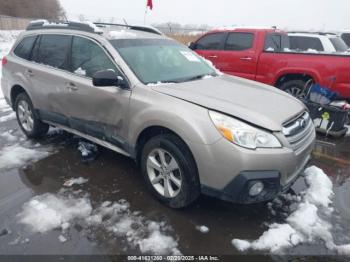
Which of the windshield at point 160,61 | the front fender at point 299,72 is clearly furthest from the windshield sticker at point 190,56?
the front fender at point 299,72

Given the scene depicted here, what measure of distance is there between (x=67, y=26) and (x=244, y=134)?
9.96 ft

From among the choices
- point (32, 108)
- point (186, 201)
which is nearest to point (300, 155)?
point (186, 201)

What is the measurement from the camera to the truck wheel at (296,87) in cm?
671

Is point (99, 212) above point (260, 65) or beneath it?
beneath

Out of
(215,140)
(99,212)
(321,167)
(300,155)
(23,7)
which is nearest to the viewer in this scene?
(215,140)

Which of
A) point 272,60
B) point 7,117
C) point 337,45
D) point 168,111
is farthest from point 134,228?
point 337,45

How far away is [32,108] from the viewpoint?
5012 mm

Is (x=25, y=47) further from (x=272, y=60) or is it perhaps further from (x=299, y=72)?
(x=299, y=72)

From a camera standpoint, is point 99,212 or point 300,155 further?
point 99,212

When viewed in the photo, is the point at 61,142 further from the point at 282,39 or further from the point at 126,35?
the point at 282,39

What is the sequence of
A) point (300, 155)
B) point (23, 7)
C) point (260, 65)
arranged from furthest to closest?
point (23, 7) → point (260, 65) → point (300, 155)

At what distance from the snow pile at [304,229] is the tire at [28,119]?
3.62m

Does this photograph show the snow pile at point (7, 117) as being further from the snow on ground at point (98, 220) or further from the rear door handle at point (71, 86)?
the snow on ground at point (98, 220)

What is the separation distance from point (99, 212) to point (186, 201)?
2.99 ft
